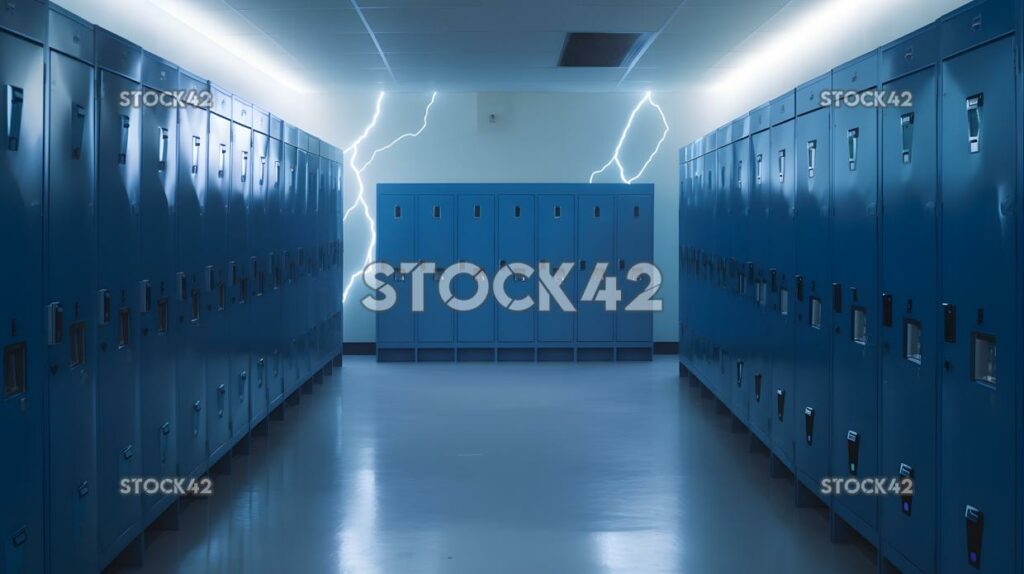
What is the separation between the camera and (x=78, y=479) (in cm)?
356

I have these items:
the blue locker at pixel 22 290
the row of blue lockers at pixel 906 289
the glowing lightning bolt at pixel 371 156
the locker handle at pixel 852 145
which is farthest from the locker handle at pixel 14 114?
the glowing lightning bolt at pixel 371 156

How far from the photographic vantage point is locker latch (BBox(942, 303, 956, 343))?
Answer: 3265 millimetres

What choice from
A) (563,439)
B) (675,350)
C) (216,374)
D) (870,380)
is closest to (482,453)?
(563,439)

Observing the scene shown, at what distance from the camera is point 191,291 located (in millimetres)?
5086

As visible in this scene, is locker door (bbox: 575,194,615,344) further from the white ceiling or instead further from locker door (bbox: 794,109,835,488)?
locker door (bbox: 794,109,835,488)

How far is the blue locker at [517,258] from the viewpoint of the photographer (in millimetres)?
10664

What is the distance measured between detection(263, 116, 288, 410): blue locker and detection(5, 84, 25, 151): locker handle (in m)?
3.88

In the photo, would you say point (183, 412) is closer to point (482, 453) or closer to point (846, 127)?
point (482, 453)

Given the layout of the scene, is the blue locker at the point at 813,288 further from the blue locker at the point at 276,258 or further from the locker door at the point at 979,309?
the blue locker at the point at 276,258

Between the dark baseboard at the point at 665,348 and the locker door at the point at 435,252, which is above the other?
the locker door at the point at 435,252

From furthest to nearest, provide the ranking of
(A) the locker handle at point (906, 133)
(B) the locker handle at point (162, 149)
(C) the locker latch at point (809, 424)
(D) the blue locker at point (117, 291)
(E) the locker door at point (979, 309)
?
(C) the locker latch at point (809, 424) → (B) the locker handle at point (162, 149) → (D) the blue locker at point (117, 291) → (A) the locker handle at point (906, 133) → (E) the locker door at point (979, 309)

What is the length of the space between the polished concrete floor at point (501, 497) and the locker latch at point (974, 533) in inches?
43.7

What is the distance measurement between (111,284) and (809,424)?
10.6 ft

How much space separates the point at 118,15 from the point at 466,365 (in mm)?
5330
